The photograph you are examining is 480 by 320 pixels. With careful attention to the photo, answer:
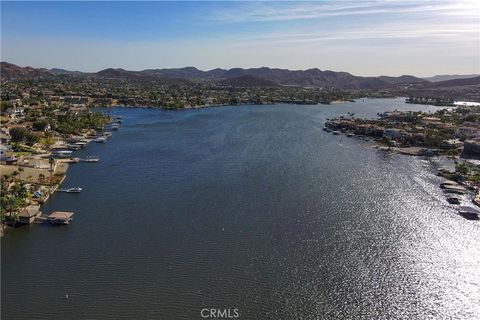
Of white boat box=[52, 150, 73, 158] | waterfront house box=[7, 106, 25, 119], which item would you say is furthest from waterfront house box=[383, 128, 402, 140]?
waterfront house box=[7, 106, 25, 119]

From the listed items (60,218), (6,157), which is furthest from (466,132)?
(6,157)

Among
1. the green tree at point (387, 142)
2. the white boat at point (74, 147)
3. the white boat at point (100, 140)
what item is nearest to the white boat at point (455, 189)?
the green tree at point (387, 142)

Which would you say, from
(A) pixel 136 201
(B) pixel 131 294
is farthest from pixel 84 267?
(A) pixel 136 201

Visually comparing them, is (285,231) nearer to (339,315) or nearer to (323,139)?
(339,315)

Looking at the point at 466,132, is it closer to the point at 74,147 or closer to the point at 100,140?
the point at 100,140

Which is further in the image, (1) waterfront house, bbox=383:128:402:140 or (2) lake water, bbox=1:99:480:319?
(1) waterfront house, bbox=383:128:402:140

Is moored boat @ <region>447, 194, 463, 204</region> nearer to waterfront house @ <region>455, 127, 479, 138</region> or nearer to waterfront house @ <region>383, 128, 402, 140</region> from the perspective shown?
waterfront house @ <region>383, 128, 402, 140</region>
